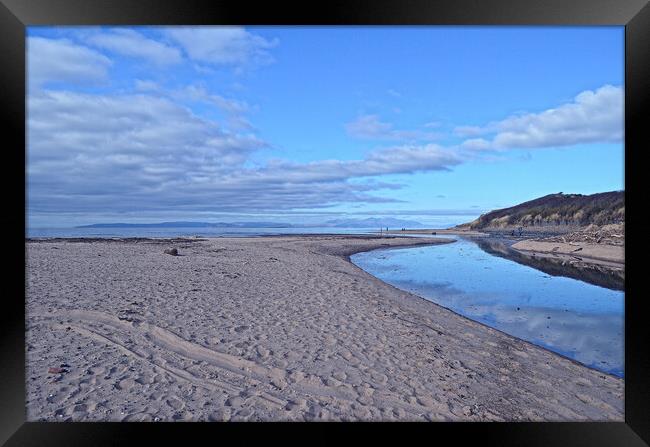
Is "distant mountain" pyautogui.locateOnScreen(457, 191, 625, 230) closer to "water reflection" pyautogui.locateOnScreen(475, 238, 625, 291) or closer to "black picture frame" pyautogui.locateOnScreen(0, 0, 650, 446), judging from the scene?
"water reflection" pyautogui.locateOnScreen(475, 238, 625, 291)

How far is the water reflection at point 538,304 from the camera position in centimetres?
750

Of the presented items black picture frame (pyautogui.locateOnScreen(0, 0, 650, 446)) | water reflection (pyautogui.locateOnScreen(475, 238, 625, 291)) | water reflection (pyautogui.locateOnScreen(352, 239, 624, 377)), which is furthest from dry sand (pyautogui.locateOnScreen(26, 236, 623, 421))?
water reflection (pyautogui.locateOnScreen(475, 238, 625, 291))

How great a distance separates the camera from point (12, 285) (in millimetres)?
3600

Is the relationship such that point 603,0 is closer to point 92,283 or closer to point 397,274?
point 92,283

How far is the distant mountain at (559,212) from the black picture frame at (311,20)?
62681mm

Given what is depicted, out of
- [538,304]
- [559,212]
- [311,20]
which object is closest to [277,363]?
[311,20]

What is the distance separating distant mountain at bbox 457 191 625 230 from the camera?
66562 millimetres

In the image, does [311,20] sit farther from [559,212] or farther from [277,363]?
[559,212]

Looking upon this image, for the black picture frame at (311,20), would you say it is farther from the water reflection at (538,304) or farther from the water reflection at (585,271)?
the water reflection at (585,271)

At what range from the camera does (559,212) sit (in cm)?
7975

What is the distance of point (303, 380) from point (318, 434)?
1090mm

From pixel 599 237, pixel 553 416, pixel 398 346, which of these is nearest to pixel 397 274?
pixel 398 346

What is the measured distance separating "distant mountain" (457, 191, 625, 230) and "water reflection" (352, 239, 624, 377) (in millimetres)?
49528

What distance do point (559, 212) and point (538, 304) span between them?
8117 centimetres
